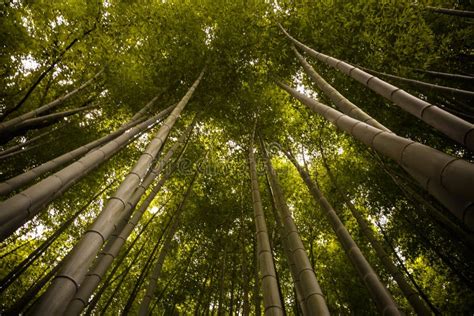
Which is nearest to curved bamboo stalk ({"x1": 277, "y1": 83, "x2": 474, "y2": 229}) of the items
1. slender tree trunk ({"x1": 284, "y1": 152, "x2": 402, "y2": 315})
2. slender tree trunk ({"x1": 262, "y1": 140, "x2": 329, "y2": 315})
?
slender tree trunk ({"x1": 262, "y1": 140, "x2": 329, "y2": 315})

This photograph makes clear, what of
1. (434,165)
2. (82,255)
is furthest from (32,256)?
(434,165)

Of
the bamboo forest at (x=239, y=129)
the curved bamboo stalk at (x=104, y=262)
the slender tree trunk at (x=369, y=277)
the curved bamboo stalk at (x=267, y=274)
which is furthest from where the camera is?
the bamboo forest at (x=239, y=129)

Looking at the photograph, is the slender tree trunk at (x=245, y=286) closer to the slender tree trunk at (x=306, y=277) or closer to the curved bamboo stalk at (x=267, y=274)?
the curved bamboo stalk at (x=267, y=274)

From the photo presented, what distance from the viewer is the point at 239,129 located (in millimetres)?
6270

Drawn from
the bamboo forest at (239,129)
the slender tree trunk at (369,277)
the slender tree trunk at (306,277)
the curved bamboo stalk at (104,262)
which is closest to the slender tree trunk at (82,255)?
the bamboo forest at (239,129)

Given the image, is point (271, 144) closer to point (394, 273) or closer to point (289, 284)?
point (394, 273)

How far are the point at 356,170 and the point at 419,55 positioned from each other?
3.06 metres

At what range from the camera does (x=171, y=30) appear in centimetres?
505

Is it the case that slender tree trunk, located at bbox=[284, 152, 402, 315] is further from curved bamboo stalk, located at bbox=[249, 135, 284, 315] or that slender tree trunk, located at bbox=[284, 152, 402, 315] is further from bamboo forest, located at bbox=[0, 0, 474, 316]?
curved bamboo stalk, located at bbox=[249, 135, 284, 315]

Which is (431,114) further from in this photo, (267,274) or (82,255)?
(82,255)

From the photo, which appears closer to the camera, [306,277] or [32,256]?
[306,277]

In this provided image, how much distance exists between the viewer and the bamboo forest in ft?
10.1

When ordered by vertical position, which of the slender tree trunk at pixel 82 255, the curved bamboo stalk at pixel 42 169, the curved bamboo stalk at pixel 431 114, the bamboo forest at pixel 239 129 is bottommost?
A: the slender tree trunk at pixel 82 255

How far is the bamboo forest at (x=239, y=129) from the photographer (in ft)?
10.1
